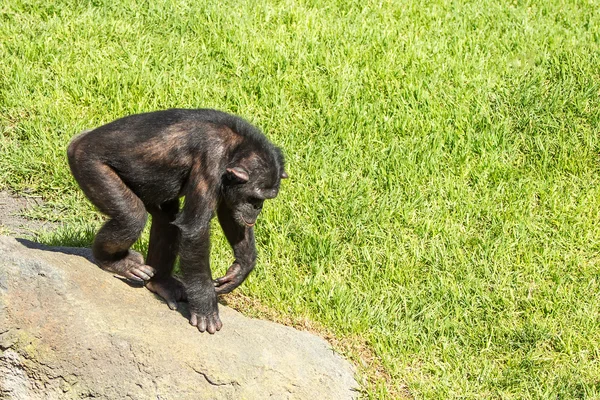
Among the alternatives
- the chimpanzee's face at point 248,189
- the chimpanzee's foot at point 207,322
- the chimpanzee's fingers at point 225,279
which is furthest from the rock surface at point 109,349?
the chimpanzee's face at point 248,189

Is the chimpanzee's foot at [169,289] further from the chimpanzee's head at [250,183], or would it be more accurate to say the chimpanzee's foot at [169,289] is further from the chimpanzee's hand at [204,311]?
the chimpanzee's head at [250,183]

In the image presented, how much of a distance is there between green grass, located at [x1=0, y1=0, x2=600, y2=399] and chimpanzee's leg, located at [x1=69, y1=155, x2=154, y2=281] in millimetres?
1148

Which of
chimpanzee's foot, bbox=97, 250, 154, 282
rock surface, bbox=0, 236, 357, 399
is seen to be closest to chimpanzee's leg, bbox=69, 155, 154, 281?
chimpanzee's foot, bbox=97, 250, 154, 282

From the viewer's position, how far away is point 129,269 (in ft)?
16.4

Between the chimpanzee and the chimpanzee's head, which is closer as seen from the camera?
the chimpanzee

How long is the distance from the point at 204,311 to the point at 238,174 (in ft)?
2.77

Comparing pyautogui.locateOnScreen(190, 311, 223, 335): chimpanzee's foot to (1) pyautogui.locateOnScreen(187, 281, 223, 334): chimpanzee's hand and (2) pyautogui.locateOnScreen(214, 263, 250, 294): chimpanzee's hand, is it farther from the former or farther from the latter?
(2) pyautogui.locateOnScreen(214, 263, 250, 294): chimpanzee's hand

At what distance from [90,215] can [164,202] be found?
172 centimetres

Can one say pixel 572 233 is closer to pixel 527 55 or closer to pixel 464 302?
pixel 464 302

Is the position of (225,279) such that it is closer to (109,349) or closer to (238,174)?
(238,174)

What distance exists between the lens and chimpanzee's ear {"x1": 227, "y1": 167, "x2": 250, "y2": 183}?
477 cm

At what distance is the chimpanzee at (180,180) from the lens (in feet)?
15.3

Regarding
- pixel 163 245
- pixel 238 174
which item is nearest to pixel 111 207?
pixel 163 245

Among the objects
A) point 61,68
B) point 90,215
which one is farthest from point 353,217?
point 61,68
